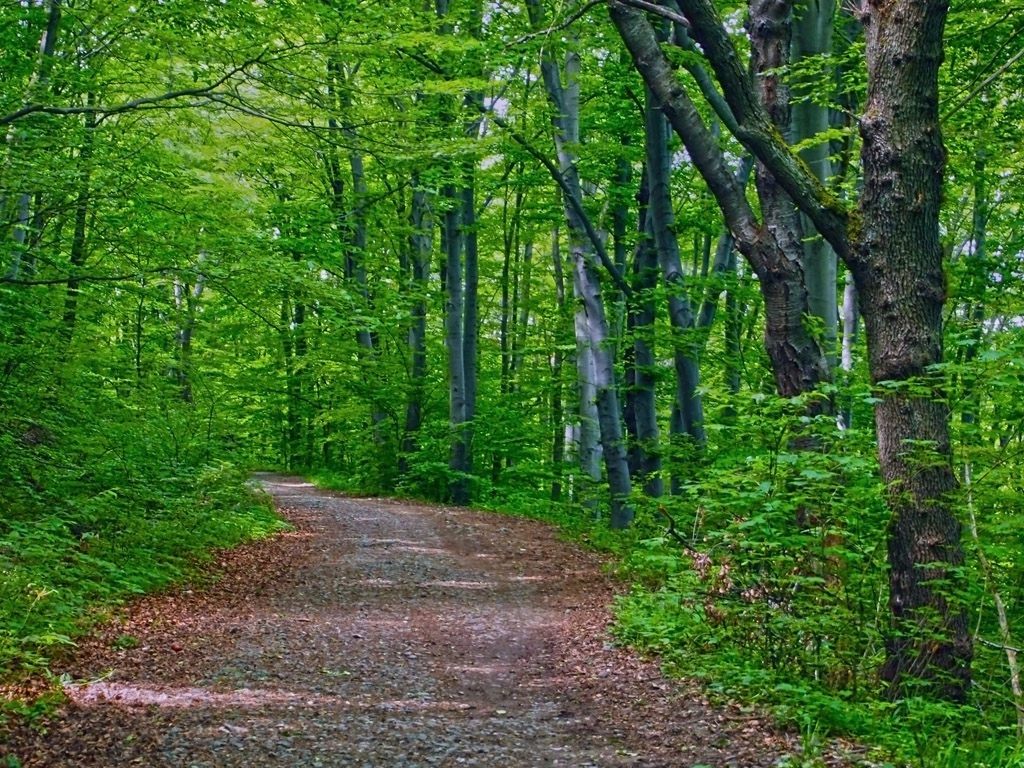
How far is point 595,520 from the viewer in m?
14.9

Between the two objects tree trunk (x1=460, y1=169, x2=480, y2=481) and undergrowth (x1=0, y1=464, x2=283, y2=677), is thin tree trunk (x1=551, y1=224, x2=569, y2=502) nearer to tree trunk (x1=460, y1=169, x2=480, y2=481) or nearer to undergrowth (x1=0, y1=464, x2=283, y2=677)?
tree trunk (x1=460, y1=169, x2=480, y2=481)

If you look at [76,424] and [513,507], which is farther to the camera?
[513,507]

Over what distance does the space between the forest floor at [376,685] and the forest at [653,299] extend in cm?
45

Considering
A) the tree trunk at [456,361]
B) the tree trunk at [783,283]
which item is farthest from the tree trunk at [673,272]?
the tree trunk at [456,361]

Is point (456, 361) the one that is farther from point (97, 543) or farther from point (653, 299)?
point (97, 543)

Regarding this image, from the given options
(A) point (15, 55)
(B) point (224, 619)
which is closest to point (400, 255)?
(A) point (15, 55)

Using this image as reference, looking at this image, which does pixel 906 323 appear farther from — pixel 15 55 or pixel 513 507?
pixel 513 507

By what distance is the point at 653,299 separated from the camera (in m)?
11.7

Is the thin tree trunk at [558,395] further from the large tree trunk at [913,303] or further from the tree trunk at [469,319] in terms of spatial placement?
the large tree trunk at [913,303]

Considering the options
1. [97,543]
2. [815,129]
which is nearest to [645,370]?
[815,129]

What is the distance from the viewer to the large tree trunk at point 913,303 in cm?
489

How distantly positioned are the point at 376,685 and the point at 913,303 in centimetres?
440

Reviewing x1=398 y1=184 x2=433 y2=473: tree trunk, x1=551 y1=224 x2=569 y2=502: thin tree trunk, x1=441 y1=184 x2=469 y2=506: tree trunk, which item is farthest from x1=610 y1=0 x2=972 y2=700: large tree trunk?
x1=551 y1=224 x2=569 y2=502: thin tree trunk

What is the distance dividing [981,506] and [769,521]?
1310mm
